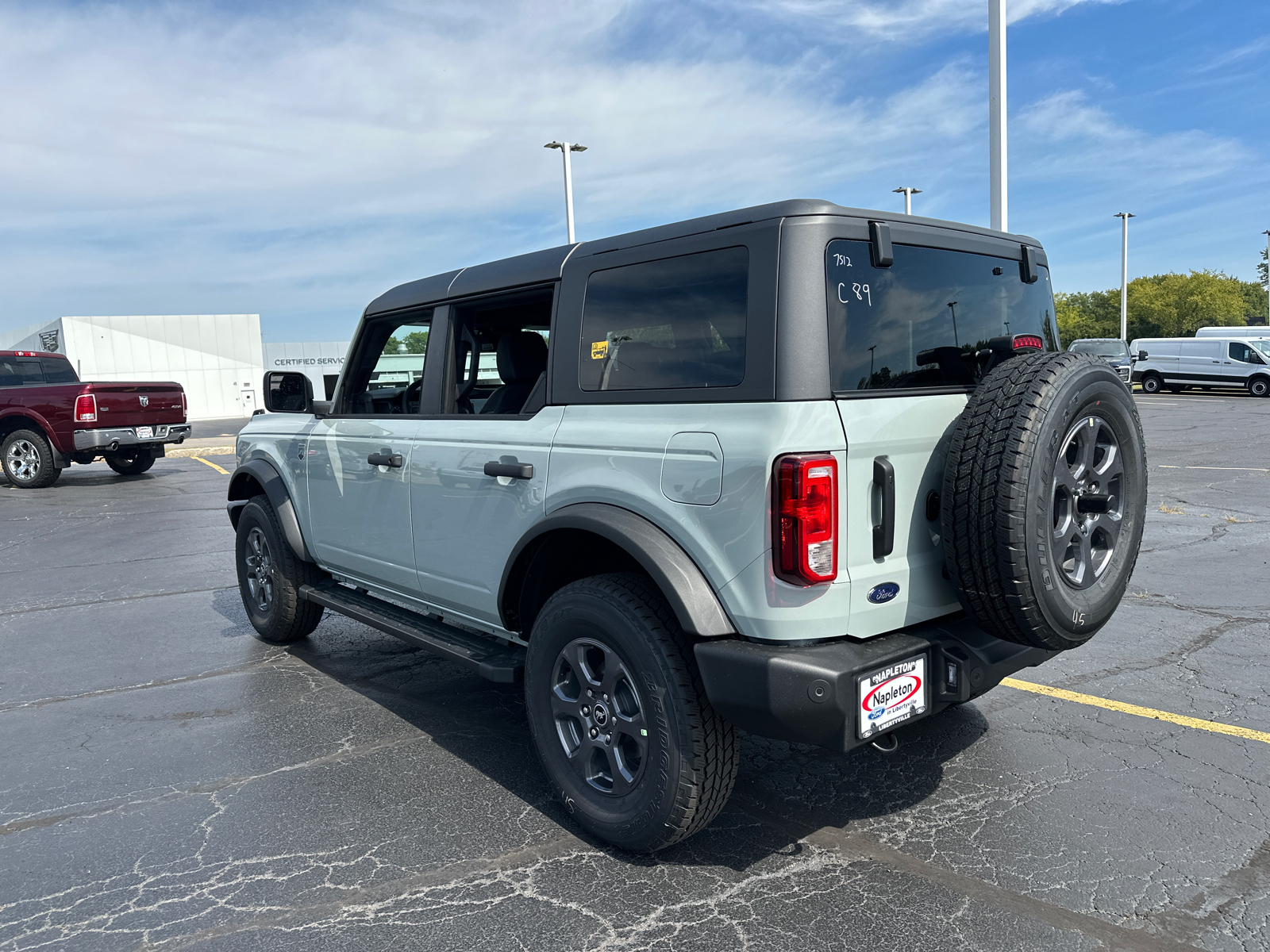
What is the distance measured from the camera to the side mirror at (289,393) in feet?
17.4

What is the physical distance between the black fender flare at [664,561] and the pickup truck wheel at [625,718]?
15 centimetres

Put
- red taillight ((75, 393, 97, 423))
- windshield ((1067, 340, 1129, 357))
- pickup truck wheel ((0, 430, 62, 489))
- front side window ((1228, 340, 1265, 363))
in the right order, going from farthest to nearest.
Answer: front side window ((1228, 340, 1265, 363)), windshield ((1067, 340, 1129, 357)), pickup truck wheel ((0, 430, 62, 489)), red taillight ((75, 393, 97, 423))

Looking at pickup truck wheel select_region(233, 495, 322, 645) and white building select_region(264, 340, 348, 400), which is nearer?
pickup truck wheel select_region(233, 495, 322, 645)

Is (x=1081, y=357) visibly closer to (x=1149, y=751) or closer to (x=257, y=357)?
(x=1149, y=751)

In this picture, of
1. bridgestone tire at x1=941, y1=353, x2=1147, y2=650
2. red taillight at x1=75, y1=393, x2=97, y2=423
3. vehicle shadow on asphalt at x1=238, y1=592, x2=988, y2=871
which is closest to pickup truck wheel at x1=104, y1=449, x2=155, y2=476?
red taillight at x1=75, y1=393, x2=97, y2=423

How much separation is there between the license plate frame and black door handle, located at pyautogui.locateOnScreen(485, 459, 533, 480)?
143 centimetres

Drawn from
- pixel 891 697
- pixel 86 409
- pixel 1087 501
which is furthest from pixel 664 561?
pixel 86 409

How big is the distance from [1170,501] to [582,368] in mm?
9083

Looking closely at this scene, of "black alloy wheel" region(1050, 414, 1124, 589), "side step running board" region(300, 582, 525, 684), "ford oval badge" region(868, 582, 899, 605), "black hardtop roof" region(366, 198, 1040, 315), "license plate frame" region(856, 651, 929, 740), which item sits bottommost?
"side step running board" region(300, 582, 525, 684)

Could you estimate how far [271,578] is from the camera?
18.6ft

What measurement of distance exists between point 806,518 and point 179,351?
183 ft

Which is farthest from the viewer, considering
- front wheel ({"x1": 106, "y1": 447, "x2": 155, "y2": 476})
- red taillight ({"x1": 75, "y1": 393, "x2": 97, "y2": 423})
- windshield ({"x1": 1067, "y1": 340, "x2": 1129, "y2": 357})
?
windshield ({"x1": 1067, "y1": 340, "x2": 1129, "y2": 357})

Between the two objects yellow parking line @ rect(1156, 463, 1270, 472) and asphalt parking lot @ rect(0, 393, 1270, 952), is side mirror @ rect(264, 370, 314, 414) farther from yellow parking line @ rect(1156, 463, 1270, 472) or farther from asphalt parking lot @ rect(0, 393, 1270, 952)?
yellow parking line @ rect(1156, 463, 1270, 472)

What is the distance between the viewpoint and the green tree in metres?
4.43
